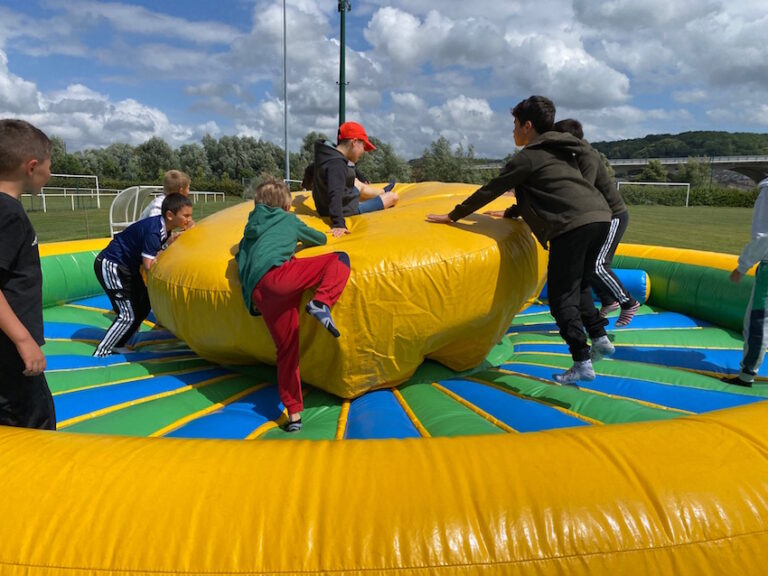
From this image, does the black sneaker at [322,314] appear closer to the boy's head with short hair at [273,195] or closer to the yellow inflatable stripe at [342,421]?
the yellow inflatable stripe at [342,421]

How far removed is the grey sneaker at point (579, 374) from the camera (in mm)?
2754

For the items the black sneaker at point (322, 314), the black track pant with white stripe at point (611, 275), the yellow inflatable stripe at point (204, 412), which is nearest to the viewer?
the black sneaker at point (322, 314)

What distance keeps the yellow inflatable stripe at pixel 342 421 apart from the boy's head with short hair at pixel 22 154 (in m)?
1.47

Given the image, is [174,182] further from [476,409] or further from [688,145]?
[688,145]

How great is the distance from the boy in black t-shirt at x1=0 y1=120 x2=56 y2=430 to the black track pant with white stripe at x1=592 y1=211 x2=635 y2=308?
11.3 ft

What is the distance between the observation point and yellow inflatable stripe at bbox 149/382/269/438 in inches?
91.2

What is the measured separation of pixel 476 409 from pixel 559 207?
1055mm

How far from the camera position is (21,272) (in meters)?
1.75

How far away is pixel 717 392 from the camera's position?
9.18 ft

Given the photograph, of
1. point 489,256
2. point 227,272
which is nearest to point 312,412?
point 227,272

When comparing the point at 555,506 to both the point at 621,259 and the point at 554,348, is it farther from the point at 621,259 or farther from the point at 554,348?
the point at 621,259

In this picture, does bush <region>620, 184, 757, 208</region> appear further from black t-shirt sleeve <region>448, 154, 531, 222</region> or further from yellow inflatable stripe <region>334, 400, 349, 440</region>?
yellow inflatable stripe <region>334, 400, 349, 440</region>

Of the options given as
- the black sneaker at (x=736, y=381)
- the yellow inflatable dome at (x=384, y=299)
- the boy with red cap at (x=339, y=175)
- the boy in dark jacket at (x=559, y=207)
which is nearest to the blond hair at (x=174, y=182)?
the yellow inflatable dome at (x=384, y=299)

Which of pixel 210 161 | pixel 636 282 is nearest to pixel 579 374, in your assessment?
pixel 636 282
